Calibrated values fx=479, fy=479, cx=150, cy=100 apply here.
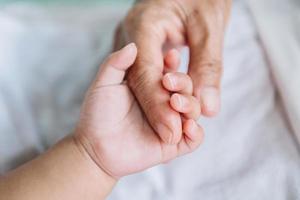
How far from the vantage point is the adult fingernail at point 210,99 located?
23.3 inches

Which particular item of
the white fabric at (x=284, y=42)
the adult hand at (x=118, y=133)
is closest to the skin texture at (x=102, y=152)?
the adult hand at (x=118, y=133)

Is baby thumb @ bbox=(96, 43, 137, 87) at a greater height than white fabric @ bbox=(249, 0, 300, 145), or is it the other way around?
baby thumb @ bbox=(96, 43, 137, 87)

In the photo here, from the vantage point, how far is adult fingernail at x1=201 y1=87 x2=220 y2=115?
1.94ft

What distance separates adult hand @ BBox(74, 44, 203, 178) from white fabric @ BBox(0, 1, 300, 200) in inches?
2.0

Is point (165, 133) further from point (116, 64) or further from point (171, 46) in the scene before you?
point (171, 46)

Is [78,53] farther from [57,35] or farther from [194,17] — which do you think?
[194,17]

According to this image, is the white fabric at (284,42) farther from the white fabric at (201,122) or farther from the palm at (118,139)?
the palm at (118,139)

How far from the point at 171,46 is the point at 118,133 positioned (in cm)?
21

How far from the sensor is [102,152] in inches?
22.9

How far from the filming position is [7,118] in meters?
0.68

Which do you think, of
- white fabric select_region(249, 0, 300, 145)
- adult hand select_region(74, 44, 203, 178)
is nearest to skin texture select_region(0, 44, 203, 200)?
adult hand select_region(74, 44, 203, 178)

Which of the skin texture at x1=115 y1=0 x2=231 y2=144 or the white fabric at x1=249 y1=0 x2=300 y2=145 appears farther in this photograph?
the white fabric at x1=249 y1=0 x2=300 y2=145

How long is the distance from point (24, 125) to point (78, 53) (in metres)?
0.17

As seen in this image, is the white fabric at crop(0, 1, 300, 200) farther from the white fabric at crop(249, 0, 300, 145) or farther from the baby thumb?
the baby thumb
